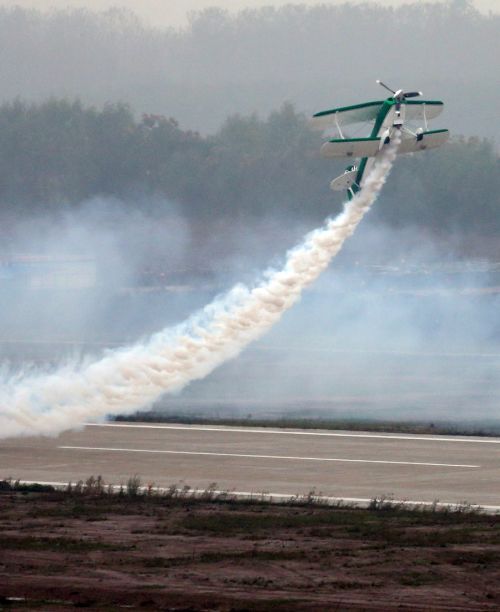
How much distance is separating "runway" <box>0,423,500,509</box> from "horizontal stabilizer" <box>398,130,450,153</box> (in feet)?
30.6

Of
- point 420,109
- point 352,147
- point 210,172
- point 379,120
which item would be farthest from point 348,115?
point 210,172

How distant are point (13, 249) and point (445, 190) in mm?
34010

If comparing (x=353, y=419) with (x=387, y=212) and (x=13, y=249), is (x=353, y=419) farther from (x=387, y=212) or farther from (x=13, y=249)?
(x=387, y=212)

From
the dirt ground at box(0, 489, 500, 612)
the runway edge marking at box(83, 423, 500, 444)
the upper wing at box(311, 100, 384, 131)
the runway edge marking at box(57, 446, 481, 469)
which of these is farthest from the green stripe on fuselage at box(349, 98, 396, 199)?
the dirt ground at box(0, 489, 500, 612)

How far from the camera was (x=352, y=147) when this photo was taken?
4650 centimetres

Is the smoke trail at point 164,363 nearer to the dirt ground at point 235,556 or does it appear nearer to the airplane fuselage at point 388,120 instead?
the airplane fuselage at point 388,120

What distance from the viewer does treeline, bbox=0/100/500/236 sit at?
105 meters

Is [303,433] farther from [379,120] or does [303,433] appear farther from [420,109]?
[420,109]

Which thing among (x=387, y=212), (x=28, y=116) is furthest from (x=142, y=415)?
(x=28, y=116)

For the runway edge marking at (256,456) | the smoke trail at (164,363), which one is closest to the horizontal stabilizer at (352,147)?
the smoke trail at (164,363)

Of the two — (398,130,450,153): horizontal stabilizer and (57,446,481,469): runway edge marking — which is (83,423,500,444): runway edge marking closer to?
(57,446,481,469): runway edge marking

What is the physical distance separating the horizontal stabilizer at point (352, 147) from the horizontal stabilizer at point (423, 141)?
3.41ft

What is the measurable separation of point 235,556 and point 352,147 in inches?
881

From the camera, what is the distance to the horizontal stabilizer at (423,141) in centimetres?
4688
